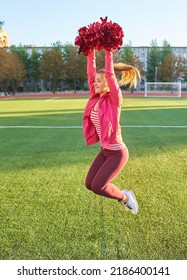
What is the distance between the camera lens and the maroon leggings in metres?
3.67

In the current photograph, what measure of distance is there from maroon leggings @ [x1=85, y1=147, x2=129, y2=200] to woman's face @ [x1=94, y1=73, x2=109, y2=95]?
652mm

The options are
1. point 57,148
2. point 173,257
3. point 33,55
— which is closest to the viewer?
point 173,257

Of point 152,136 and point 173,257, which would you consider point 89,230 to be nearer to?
point 173,257

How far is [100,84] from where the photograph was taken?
3.67m

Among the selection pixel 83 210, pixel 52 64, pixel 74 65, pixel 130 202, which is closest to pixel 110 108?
pixel 130 202

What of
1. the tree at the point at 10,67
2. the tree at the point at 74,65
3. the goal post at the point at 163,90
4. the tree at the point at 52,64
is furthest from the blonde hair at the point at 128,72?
the tree at the point at 52,64

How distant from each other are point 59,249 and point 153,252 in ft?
3.09

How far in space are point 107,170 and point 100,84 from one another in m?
0.93

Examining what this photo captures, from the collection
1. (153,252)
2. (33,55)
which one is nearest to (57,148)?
(153,252)

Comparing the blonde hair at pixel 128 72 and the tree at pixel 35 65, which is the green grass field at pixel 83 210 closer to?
the blonde hair at pixel 128 72

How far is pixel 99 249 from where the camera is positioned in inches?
135

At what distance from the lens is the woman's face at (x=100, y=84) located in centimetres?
367

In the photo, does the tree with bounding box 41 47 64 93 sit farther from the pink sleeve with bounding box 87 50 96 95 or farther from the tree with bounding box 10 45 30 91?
the pink sleeve with bounding box 87 50 96 95

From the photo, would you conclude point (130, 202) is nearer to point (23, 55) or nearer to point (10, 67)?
point (10, 67)
